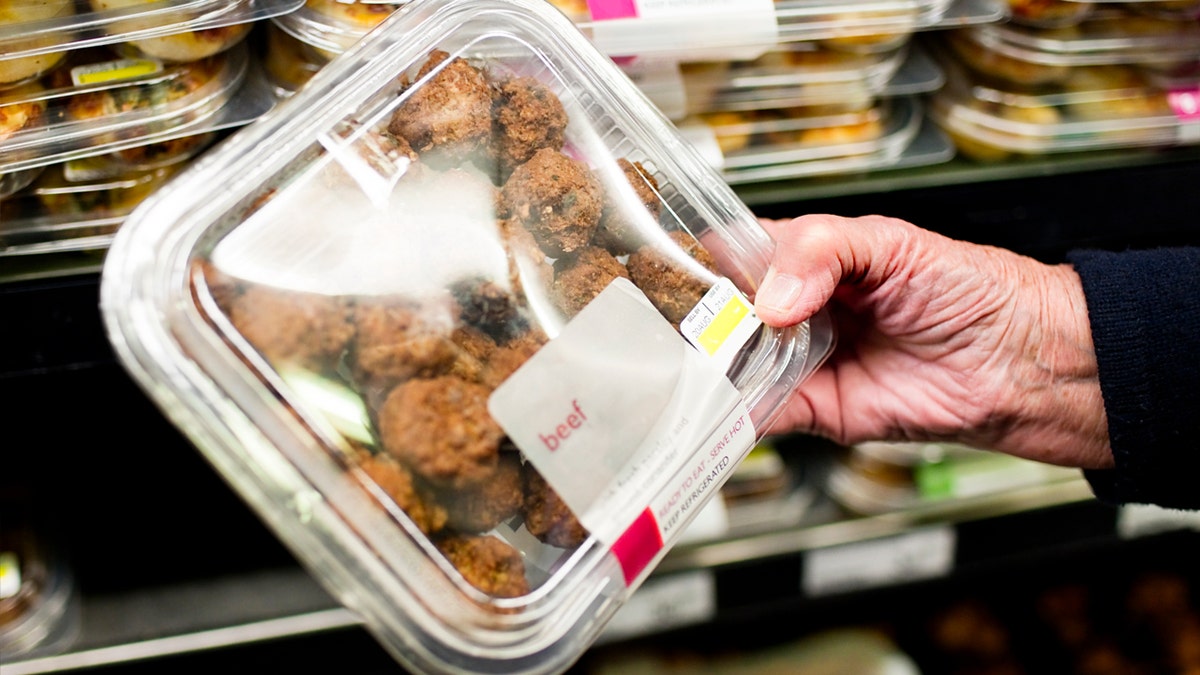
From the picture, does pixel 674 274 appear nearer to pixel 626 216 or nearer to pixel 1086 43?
pixel 626 216

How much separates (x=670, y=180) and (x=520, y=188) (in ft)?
0.54

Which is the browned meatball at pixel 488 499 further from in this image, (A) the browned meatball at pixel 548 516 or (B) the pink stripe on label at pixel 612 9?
(B) the pink stripe on label at pixel 612 9

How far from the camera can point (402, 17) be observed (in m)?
0.78

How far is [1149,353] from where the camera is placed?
0.98 meters

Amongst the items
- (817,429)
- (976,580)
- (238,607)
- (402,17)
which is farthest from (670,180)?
(976,580)

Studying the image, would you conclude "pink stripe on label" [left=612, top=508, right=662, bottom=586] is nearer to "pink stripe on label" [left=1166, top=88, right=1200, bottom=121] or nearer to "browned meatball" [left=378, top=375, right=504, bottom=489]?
"browned meatball" [left=378, top=375, right=504, bottom=489]

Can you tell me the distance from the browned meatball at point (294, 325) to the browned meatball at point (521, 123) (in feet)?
0.69

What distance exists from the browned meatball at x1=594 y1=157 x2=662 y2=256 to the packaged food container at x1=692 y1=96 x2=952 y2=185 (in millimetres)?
262

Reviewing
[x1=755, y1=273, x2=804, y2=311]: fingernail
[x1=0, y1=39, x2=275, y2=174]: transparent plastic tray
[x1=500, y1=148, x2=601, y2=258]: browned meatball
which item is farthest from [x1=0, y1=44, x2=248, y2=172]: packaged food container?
[x1=755, y1=273, x2=804, y2=311]: fingernail

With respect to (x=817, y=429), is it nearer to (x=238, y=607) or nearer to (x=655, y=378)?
(x=655, y=378)

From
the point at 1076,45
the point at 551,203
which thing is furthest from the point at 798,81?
the point at 551,203

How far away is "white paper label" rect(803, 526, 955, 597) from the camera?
54.1 inches

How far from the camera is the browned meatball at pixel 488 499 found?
2.15ft

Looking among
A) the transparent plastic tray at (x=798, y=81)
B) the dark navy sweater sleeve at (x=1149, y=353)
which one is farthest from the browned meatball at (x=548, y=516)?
the dark navy sweater sleeve at (x=1149, y=353)
